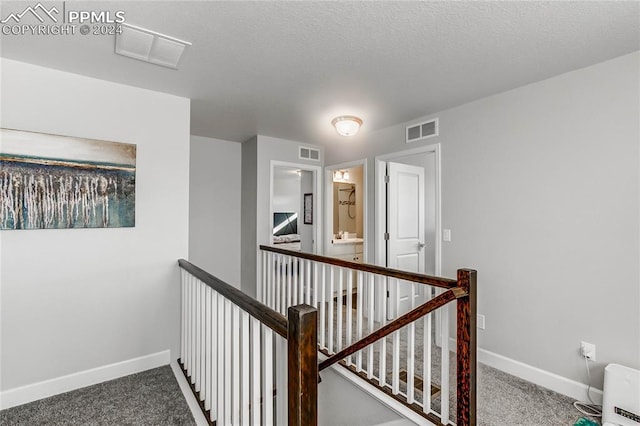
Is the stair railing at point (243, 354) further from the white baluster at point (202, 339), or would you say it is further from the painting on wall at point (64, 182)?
the painting on wall at point (64, 182)

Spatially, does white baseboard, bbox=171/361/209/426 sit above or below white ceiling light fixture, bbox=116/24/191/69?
below

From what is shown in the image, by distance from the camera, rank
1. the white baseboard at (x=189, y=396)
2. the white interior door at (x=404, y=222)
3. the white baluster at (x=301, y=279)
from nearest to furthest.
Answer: the white baseboard at (x=189, y=396)
the white baluster at (x=301, y=279)
the white interior door at (x=404, y=222)

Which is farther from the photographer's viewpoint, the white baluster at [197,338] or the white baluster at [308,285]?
the white baluster at [308,285]

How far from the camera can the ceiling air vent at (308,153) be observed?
4.70 meters

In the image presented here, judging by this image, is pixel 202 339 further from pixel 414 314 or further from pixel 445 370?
pixel 445 370

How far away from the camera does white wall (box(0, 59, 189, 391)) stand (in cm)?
224

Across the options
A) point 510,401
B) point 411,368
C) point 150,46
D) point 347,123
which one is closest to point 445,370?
point 411,368

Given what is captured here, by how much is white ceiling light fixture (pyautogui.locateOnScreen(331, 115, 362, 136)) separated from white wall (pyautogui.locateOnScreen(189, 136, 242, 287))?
201 cm

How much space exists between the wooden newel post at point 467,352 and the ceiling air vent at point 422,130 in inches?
81.4

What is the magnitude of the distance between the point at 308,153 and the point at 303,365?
4023 millimetres

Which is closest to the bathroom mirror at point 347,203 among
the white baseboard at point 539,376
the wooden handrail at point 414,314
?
the white baseboard at point 539,376

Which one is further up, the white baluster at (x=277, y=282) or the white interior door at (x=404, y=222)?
the white interior door at (x=404, y=222)

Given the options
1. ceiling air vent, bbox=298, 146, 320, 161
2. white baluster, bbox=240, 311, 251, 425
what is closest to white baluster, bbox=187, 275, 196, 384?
white baluster, bbox=240, 311, 251, 425

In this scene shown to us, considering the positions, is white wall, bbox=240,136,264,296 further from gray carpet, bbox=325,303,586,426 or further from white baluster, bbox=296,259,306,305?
gray carpet, bbox=325,303,586,426
